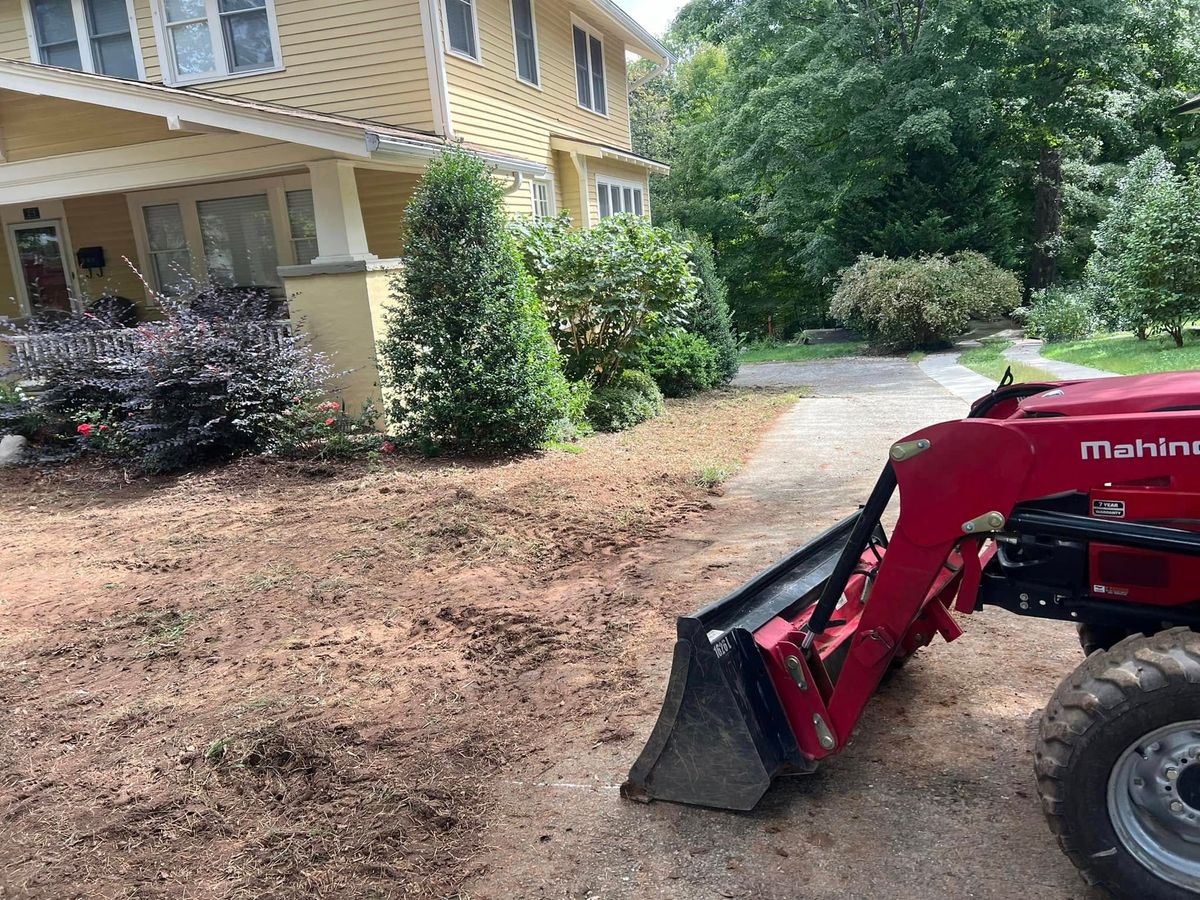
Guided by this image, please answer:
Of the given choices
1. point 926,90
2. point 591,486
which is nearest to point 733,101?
point 926,90

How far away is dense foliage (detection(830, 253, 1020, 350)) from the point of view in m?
17.8

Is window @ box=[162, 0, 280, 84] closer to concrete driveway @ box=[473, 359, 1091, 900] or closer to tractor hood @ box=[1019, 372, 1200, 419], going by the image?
concrete driveway @ box=[473, 359, 1091, 900]

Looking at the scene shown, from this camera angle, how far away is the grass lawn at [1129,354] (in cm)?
1144

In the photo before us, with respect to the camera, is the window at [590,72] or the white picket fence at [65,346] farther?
the window at [590,72]

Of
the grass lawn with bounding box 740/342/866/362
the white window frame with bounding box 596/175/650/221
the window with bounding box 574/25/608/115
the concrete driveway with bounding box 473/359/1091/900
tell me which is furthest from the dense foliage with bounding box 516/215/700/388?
the grass lawn with bounding box 740/342/866/362

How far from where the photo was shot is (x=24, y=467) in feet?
30.7

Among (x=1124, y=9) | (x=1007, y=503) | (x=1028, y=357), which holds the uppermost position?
(x=1124, y=9)

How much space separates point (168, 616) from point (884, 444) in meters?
6.69

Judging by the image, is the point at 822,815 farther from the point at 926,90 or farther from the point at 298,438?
the point at 926,90

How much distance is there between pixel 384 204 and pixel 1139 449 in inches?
459

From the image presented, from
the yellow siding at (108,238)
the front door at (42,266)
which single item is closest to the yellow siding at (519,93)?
A: the yellow siding at (108,238)

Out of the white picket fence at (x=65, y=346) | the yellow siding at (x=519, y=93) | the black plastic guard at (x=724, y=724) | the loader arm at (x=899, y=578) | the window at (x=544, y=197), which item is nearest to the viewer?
the loader arm at (x=899, y=578)

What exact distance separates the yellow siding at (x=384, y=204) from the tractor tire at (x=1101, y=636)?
1089 cm

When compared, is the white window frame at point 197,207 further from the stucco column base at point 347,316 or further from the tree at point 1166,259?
the tree at point 1166,259
